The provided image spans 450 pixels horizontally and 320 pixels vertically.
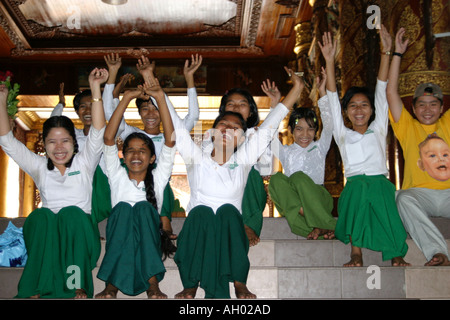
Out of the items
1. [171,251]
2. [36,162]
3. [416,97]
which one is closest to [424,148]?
[416,97]

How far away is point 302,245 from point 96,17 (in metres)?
7.80

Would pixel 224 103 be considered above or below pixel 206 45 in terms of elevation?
below

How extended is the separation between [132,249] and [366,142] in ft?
5.92

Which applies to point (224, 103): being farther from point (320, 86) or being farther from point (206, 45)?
point (206, 45)

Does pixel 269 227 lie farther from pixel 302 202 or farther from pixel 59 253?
pixel 59 253

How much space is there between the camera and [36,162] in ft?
12.8

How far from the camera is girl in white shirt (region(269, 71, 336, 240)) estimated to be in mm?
4242

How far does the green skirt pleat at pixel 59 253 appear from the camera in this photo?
3.43 metres

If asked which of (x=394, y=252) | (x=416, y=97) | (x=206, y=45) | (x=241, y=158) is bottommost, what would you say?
(x=394, y=252)

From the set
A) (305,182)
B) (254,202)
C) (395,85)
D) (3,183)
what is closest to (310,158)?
(305,182)

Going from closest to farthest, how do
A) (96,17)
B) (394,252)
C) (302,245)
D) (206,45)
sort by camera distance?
(394,252)
(302,245)
(96,17)
(206,45)

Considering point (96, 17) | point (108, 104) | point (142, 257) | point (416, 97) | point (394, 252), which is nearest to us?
point (142, 257)

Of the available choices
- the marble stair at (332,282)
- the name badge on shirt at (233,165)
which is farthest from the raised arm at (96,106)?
the marble stair at (332,282)

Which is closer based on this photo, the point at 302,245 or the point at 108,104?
the point at 302,245
